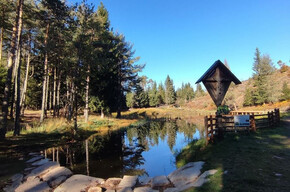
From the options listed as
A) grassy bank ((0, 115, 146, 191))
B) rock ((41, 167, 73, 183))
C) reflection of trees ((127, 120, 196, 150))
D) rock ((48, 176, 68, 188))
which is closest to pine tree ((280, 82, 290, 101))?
reflection of trees ((127, 120, 196, 150))

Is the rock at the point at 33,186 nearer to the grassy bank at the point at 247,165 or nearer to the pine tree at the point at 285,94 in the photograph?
the grassy bank at the point at 247,165

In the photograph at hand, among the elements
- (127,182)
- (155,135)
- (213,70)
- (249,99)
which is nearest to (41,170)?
(127,182)

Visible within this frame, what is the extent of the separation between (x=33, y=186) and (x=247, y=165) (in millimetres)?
7310

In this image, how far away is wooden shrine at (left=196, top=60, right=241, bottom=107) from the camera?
8.99 metres

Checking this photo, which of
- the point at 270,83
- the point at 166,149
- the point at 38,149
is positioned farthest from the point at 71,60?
the point at 270,83

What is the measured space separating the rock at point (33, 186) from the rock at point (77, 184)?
43 centimetres

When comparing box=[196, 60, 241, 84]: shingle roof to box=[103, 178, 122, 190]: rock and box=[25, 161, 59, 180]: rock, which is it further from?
box=[25, 161, 59, 180]: rock

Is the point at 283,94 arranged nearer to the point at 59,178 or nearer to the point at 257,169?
the point at 257,169

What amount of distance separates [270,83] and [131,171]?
163 ft

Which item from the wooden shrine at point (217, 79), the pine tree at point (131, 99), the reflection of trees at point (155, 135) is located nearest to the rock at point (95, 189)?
the wooden shrine at point (217, 79)

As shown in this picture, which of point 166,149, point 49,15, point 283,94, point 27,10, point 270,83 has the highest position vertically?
point 49,15

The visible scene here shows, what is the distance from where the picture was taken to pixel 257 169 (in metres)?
5.15

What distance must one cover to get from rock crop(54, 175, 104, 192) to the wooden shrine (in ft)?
23.0

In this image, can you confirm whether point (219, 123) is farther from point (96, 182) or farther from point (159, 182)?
point (96, 182)
